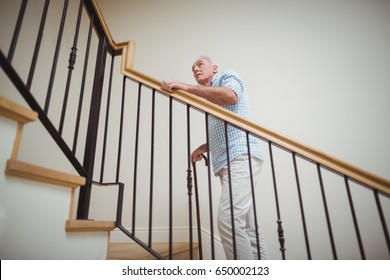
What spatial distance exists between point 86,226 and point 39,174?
1.04 ft

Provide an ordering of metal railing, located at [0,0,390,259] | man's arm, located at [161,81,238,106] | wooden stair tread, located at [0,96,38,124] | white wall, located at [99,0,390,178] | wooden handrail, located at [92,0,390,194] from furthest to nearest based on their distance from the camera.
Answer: white wall, located at [99,0,390,178], man's arm, located at [161,81,238,106], metal railing, located at [0,0,390,259], wooden handrail, located at [92,0,390,194], wooden stair tread, located at [0,96,38,124]

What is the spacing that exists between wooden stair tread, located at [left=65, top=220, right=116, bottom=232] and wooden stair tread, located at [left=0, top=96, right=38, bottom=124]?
43 cm

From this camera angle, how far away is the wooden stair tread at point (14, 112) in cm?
79

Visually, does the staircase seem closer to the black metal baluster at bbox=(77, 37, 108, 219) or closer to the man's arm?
the black metal baluster at bbox=(77, 37, 108, 219)

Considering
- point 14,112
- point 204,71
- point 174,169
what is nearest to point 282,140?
point 204,71

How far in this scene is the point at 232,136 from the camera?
1428 mm

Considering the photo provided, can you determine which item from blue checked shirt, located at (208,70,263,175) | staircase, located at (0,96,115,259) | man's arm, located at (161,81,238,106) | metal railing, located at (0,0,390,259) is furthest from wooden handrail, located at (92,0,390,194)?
staircase, located at (0,96,115,259)

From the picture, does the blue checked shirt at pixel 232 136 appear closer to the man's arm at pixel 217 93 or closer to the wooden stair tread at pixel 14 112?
the man's arm at pixel 217 93

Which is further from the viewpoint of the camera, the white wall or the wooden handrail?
the white wall

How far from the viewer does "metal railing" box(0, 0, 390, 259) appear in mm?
1183

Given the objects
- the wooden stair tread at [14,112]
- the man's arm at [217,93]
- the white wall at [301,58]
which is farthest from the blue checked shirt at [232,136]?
the white wall at [301,58]

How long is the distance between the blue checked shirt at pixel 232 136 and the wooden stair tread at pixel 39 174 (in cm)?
77

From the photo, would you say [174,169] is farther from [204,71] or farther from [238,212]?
[238,212]
